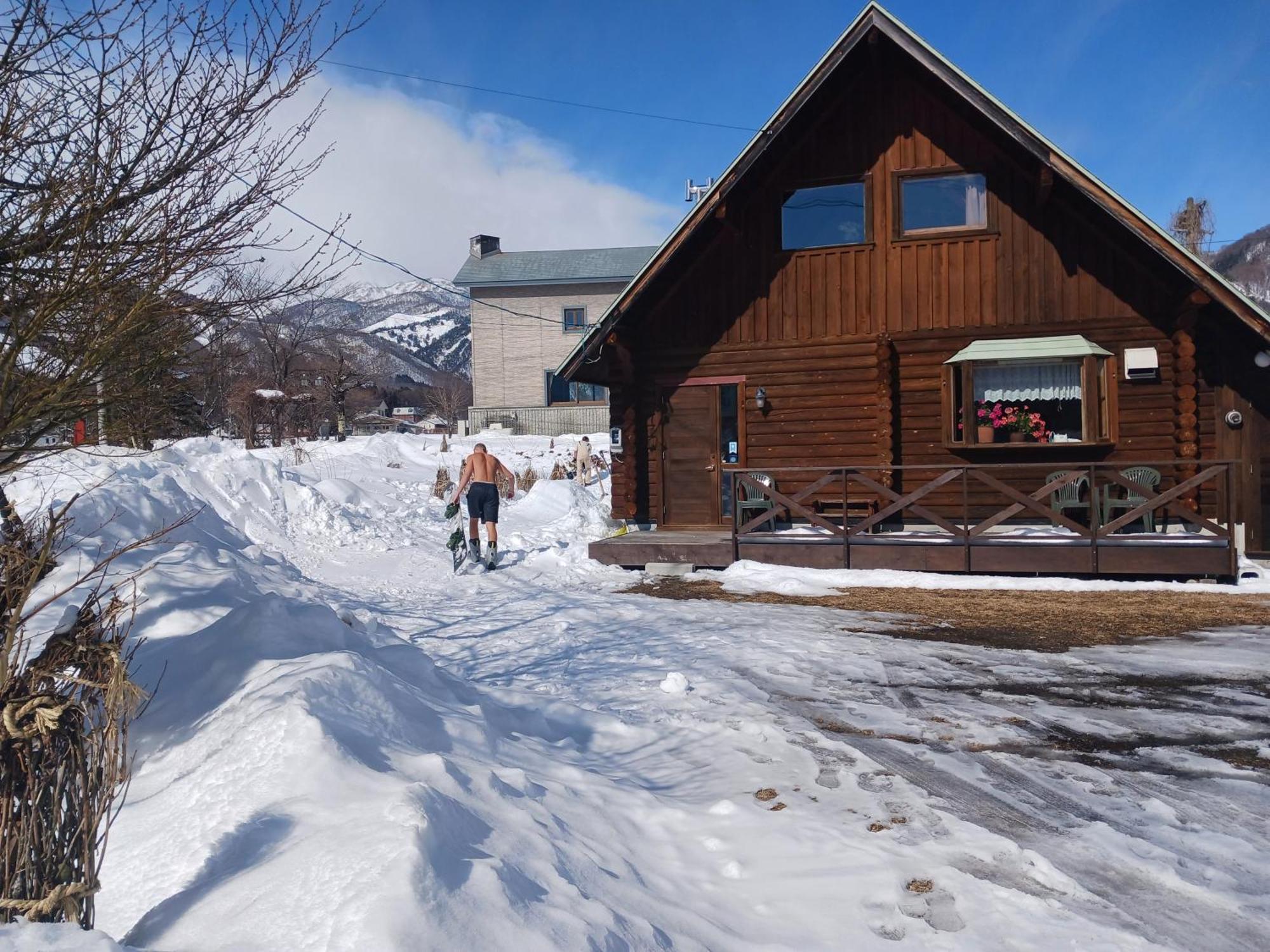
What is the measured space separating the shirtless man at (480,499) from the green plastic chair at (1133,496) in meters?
7.94

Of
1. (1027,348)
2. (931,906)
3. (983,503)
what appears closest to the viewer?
(931,906)

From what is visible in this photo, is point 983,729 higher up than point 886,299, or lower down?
lower down

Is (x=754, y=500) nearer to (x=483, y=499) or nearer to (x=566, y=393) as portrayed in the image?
(x=483, y=499)

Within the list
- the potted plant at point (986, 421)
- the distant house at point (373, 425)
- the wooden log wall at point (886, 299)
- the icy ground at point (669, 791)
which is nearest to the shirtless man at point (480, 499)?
the wooden log wall at point (886, 299)

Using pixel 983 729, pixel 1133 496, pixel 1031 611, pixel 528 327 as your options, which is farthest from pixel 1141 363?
A: pixel 528 327

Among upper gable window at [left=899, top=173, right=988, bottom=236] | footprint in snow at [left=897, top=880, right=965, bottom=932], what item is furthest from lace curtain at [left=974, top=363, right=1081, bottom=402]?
footprint in snow at [left=897, top=880, right=965, bottom=932]

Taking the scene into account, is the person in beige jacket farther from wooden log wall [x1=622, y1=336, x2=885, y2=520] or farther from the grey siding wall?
the grey siding wall

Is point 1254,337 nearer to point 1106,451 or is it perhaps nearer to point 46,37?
A: point 1106,451

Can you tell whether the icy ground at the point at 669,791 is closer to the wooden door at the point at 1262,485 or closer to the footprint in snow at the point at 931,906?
the footprint in snow at the point at 931,906

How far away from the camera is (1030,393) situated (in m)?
12.8

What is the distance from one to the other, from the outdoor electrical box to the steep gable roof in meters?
1.35

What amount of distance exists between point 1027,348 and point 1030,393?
2.02 ft

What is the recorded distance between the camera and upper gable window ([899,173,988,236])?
13.1 m

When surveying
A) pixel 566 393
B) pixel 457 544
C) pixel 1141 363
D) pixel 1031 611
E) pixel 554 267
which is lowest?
pixel 1031 611
